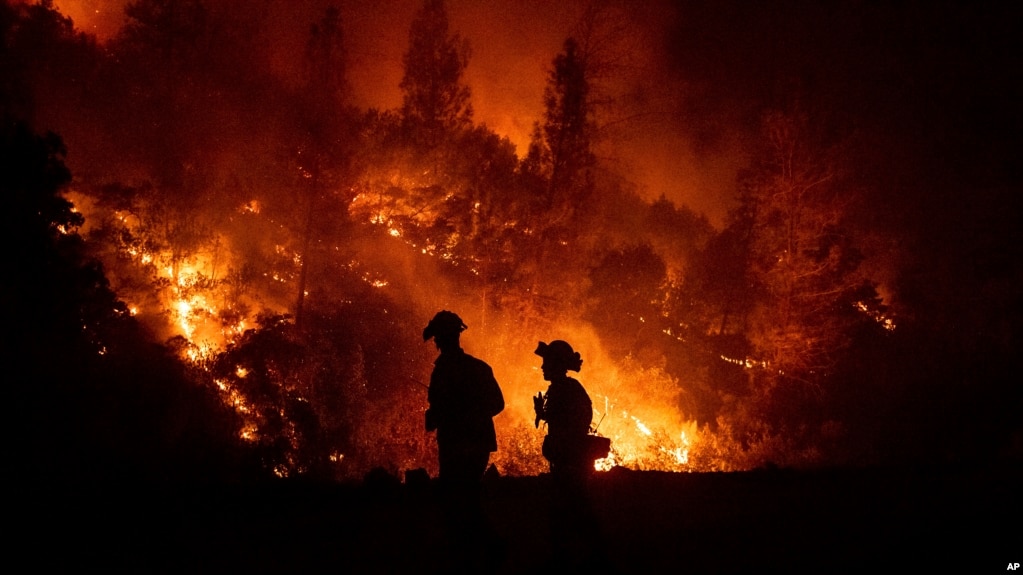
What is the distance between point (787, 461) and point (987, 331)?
15519 mm

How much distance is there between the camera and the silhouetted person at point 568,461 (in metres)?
4.92

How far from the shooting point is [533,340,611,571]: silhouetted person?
4.92 m

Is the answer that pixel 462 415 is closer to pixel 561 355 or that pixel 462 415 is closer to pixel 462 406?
pixel 462 406

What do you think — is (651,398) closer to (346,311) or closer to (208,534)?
(346,311)

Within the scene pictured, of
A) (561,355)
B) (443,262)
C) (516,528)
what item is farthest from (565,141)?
(561,355)

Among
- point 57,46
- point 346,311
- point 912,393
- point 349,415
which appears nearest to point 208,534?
point 349,415

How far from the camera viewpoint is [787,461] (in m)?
16.5

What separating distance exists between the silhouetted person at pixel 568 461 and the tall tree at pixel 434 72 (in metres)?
24.0

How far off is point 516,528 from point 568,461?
6.86 ft

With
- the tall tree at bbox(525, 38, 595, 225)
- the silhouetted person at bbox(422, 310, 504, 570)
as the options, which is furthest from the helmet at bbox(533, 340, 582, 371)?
the tall tree at bbox(525, 38, 595, 225)

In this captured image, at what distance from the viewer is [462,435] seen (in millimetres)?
4707

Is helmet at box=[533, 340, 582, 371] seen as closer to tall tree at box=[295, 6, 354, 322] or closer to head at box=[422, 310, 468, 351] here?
head at box=[422, 310, 468, 351]

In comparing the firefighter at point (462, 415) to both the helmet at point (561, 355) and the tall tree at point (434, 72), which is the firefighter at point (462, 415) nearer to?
the helmet at point (561, 355)

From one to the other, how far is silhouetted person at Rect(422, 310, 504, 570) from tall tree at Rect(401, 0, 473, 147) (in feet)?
79.1
